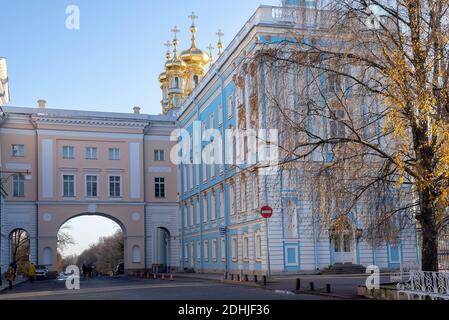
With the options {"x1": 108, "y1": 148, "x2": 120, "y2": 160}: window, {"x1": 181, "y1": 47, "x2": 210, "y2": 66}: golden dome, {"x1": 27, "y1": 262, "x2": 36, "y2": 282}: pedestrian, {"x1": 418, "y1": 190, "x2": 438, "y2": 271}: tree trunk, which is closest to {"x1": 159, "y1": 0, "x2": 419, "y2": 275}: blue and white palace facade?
{"x1": 418, "y1": 190, "x2": 438, "y2": 271}: tree trunk

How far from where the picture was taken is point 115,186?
196 ft

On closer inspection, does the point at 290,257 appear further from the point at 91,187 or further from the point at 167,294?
the point at 91,187

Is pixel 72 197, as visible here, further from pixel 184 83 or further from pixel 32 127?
pixel 184 83

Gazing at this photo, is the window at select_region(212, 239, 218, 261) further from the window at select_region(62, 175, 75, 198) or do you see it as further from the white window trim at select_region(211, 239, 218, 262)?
the window at select_region(62, 175, 75, 198)

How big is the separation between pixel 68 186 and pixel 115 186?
164 inches

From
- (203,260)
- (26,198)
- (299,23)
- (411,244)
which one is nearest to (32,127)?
(26,198)

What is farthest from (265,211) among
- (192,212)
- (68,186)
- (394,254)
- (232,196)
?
(68,186)

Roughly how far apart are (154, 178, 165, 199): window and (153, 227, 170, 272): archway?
315cm

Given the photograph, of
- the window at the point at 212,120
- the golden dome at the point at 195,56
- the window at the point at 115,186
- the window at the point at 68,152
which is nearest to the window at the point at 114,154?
the window at the point at 115,186

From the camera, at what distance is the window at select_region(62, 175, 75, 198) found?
5803cm

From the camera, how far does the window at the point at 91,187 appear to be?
58781 millimetres

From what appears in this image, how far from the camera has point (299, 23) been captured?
1738 centimetres

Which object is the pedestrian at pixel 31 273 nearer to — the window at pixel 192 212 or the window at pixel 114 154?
the window at pixel 114 154

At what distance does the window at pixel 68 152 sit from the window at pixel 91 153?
1.26 m
